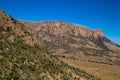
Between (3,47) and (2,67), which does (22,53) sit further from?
(2,67)

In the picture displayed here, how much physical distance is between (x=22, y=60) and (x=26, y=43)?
20.1m

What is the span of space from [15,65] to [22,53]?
49.0ft

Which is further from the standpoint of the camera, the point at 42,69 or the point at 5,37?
the point at 5,37

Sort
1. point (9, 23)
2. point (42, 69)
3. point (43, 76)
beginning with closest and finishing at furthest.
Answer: point (43, 76) → point (42, 69) → point (9, 23)

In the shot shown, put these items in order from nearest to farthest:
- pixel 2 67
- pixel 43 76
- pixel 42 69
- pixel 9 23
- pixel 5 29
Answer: pixel 2 67 < pixel 43 76 < pixel 42 69 < pixel 5 29 < pixel 9 23

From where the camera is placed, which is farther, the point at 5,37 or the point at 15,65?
the point at 5,37

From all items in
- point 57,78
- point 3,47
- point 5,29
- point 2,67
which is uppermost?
point 5,29

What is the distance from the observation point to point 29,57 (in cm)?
6888

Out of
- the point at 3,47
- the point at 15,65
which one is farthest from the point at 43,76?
the point at 3,47

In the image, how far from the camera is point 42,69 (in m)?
65.8

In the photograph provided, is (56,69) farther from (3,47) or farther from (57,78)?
(3,47)

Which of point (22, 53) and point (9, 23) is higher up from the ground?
point (9, 23)

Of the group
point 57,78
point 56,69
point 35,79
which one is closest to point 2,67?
point 35,79

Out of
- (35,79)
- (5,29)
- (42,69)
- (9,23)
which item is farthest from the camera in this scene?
(9,23)
